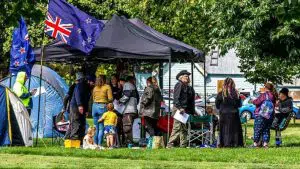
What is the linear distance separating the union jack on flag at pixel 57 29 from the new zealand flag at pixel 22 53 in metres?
0.62

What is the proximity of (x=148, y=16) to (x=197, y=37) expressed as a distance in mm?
2588

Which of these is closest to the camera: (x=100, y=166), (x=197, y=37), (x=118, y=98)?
(x=100, y=166)

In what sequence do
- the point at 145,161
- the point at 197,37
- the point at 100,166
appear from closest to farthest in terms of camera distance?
the point at 100,166 → the point at 145,161 → the point at 197,37

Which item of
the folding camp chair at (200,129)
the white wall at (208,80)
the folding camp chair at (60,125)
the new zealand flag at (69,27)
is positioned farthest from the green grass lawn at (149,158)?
the white wall at (208,80)

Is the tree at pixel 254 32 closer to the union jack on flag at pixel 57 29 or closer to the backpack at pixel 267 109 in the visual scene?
the backpack at pixel 267 109

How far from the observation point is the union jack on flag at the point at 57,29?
73.8 ft

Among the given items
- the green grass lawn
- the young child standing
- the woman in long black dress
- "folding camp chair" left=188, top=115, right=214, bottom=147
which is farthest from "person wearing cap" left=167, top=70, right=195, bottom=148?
the green grass lawn

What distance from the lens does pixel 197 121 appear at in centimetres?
2266

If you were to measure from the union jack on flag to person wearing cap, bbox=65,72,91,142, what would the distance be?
3.33 feet

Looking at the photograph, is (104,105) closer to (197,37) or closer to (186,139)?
(186,139)

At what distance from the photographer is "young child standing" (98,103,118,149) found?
21.9 metres

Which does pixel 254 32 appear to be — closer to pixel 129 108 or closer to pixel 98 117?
pixel 129 108

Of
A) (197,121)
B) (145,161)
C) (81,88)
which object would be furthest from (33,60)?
(145,161)

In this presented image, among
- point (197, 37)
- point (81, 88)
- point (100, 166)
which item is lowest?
point (100, 166)
